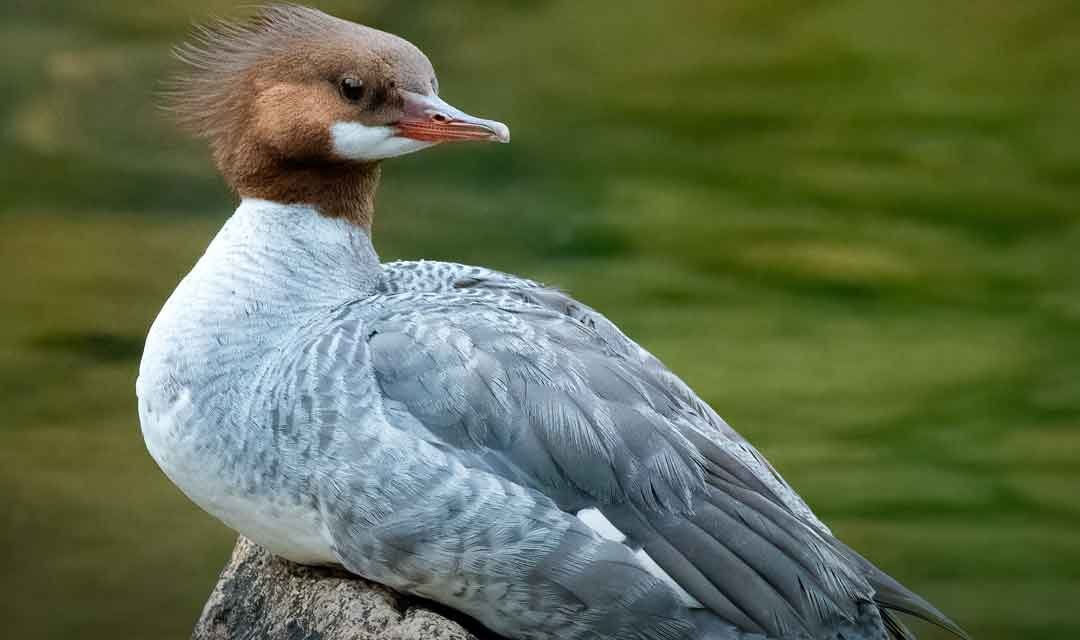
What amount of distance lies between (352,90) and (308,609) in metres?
0.89

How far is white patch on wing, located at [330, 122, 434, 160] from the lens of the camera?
267 centimetres

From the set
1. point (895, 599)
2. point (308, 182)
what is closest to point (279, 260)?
point (308, 182)

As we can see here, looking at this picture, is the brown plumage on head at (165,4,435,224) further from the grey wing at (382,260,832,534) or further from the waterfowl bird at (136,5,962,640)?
the grey wing at (382,260,832,534)

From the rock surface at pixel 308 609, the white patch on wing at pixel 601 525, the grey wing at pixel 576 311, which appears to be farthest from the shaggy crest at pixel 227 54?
the white patch on wing at pixel 601 525

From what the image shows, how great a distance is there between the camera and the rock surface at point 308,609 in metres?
2.57

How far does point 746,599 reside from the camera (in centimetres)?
257

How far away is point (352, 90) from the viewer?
266 cm

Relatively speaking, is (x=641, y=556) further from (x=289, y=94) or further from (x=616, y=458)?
(x=289, y=94)

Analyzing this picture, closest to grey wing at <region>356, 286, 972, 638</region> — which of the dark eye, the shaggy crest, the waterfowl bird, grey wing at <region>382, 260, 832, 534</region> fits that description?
the waterfowl bird

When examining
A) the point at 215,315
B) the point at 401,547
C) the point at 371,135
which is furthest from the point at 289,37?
the point at 401,547

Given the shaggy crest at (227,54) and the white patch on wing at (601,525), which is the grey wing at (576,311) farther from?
the shaggy crest at (227,54)

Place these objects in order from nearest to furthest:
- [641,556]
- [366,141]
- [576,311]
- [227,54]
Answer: [641,556] < [366,141] < [227,54] < [576,311]

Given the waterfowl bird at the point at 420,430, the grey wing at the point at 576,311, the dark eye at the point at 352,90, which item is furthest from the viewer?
the grey wing at the point at 576,311

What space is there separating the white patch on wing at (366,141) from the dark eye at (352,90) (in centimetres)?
4
